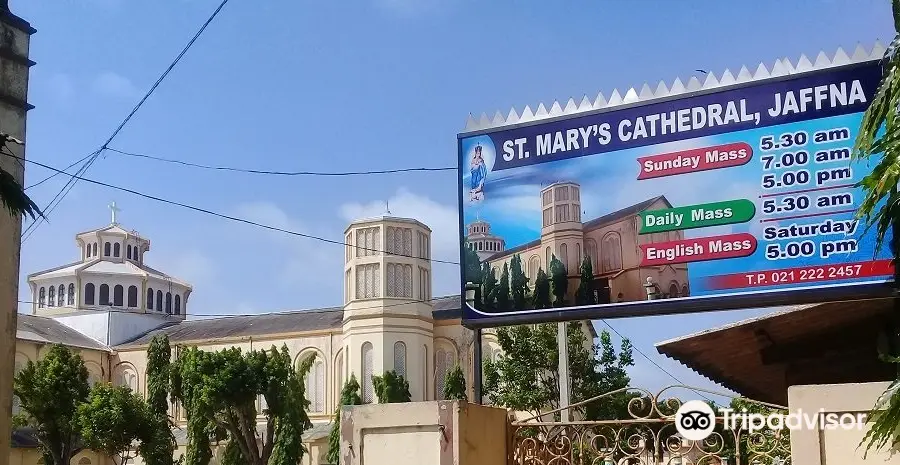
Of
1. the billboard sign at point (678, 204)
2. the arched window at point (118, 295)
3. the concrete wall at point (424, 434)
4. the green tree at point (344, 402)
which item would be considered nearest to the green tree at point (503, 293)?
the billboard sign at point (678, 204)

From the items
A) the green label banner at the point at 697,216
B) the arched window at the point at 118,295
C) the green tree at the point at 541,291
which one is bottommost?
the green tree at the point at 541,291

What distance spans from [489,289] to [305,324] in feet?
133

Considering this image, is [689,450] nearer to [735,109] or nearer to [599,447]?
[599,447]

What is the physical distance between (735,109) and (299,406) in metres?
25.7

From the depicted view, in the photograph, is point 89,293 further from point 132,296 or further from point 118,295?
point 132,296

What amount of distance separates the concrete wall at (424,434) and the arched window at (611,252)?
1507 mm

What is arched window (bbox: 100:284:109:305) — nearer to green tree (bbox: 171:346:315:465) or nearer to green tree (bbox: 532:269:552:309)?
green tree (bbox: 171:346:315:465)

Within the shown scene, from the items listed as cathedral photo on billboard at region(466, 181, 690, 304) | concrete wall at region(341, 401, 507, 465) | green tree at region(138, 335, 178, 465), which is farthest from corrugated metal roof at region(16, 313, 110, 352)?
concrete wall at region(341, 401, 507, 465)

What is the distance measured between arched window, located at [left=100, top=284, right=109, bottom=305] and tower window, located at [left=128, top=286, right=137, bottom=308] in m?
1.14

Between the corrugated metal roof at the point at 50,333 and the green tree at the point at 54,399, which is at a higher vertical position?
the corrugated metal roof at the point at 50,333

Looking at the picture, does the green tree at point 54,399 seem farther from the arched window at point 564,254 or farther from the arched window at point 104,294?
the arched window at point 564,254

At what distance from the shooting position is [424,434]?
24.0ft

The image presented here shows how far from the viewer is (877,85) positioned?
7.40 m

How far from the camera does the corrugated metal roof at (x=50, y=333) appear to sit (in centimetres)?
4584
